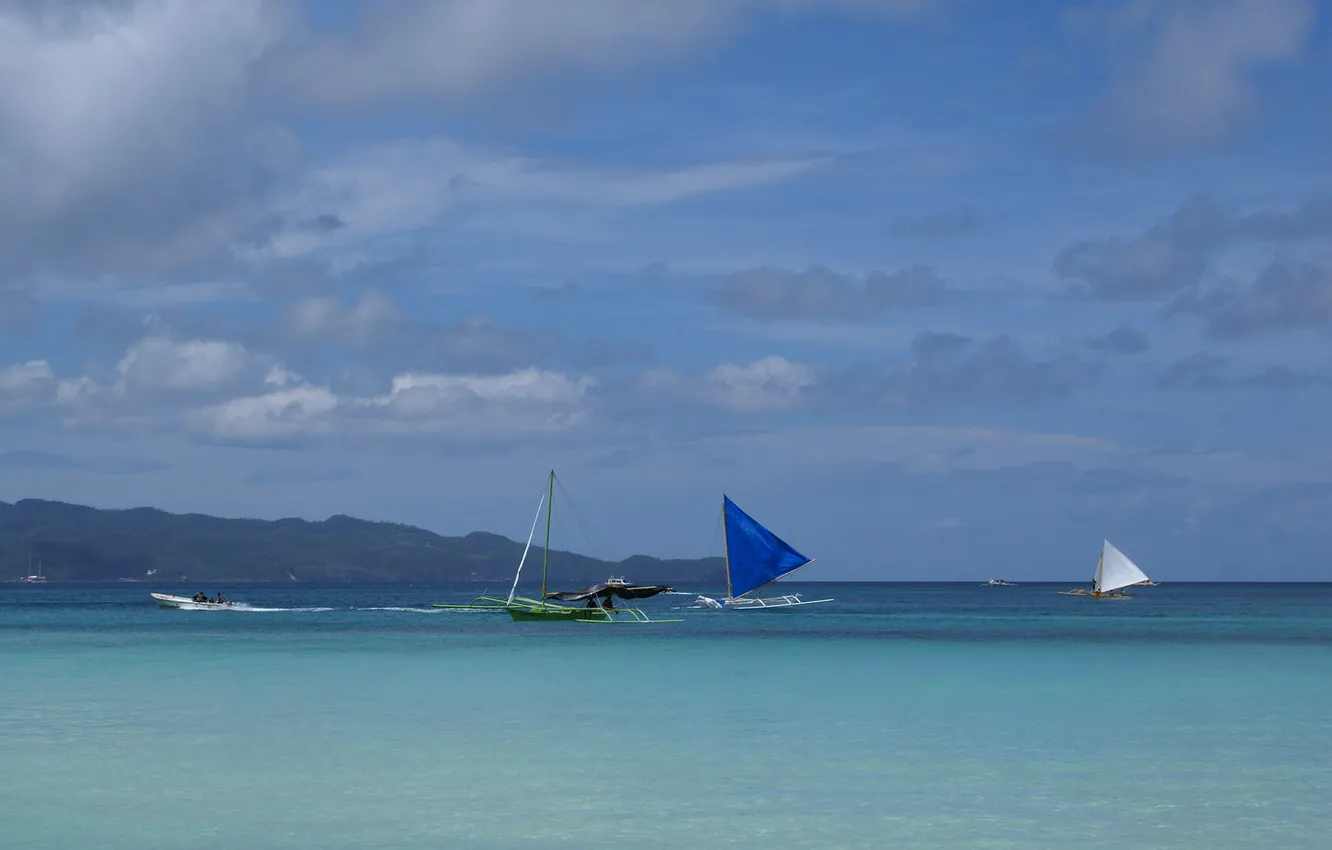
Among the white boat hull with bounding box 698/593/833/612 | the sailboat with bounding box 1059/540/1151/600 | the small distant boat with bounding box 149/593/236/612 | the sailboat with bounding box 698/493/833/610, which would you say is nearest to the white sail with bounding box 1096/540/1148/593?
the sailboat with bounding box 1059/540/1151/600

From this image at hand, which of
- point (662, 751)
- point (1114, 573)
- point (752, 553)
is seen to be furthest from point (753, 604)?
point (662, 751)

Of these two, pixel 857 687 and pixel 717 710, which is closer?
pixel 717 710

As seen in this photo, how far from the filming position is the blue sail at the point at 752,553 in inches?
3762

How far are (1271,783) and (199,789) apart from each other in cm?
1724

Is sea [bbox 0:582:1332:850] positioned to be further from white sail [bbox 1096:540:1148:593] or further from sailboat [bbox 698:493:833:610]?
white sail [bbox 1096:540:1148:593]

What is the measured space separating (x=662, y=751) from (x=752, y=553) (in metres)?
71.9

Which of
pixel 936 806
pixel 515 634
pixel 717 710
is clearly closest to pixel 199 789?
pixel 936 806

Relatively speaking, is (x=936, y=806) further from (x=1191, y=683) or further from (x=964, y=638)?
(x=964, y=638)

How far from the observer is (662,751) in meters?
26.5

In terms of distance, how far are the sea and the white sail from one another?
89.6 metres

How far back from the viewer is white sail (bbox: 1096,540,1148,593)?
14250 centimetres

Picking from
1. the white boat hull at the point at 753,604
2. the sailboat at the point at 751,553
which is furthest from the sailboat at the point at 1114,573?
the sailboat at the point at 751,553

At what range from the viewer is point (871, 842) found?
18.4 m

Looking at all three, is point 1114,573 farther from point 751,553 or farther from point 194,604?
point 194,604
